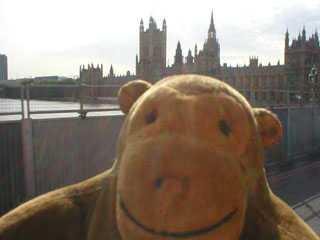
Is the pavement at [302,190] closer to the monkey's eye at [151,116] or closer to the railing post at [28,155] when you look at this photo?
the railing post at [28,155]

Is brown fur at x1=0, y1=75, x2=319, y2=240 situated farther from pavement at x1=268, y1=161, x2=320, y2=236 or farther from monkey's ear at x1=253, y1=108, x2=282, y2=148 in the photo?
pavement at x1=268, y1=161, x2=320, y2=236

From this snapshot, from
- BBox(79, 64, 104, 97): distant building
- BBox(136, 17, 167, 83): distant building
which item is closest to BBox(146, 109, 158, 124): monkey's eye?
BBox(79, 64, 104, 97): distant building

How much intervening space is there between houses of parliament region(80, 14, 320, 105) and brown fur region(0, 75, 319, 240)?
35166mm

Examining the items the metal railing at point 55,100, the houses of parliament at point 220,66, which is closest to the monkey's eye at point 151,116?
the metal railing at point 55,100

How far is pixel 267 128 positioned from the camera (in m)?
1.67

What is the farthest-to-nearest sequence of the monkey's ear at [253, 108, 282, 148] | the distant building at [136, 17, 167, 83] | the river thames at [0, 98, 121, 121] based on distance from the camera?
1. the distant building at [136, 17, 167, 83]
2. the river thames at [0, 98, 121, 121]
3. the monkey's ear at [253, 108, 282, 148]

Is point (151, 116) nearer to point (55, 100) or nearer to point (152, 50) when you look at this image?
point (55, 100)

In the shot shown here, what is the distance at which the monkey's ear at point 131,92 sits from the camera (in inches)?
71.0

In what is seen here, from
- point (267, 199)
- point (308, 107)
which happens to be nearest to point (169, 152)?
point (267, 199)

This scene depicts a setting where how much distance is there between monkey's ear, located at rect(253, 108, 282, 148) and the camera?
1.66 metres

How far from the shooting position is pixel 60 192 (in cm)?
178

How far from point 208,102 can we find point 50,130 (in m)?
4.16

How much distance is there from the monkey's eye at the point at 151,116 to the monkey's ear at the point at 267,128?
62 cm

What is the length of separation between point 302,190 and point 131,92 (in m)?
6.60
